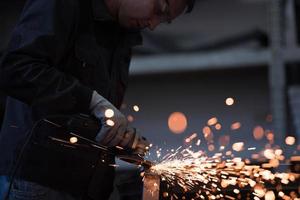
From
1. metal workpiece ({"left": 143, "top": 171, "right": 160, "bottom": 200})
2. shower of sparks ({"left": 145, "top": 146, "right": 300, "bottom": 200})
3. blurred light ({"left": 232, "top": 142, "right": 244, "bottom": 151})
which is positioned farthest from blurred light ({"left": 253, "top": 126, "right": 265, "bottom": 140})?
metal workpiece ({"left": 143, "top": 171, "right": 160, "bottom": 200})

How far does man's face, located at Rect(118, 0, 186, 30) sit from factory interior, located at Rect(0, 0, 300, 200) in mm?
1058

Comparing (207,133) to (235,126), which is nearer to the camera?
(235,126)

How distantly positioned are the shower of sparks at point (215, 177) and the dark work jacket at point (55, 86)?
140mm

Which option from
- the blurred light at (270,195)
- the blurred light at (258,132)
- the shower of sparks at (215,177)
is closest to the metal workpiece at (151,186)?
the shower of sparks at (215,177)

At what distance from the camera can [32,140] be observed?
1.27 m

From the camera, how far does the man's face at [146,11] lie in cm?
134

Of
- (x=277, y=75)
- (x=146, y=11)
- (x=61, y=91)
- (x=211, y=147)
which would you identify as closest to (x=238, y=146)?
(x=211, y=147)

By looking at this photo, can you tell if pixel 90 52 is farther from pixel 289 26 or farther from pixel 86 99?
pixel 289 26

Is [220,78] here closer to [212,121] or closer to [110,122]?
[212,121]

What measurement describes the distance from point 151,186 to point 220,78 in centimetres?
174

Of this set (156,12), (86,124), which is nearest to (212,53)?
(156,12)

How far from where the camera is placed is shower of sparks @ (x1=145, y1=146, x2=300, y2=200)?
53.4 inches

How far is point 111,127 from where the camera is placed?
1.25 metres

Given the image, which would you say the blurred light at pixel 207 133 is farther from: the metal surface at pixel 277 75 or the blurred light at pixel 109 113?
the blurred light at pixel 109 113
